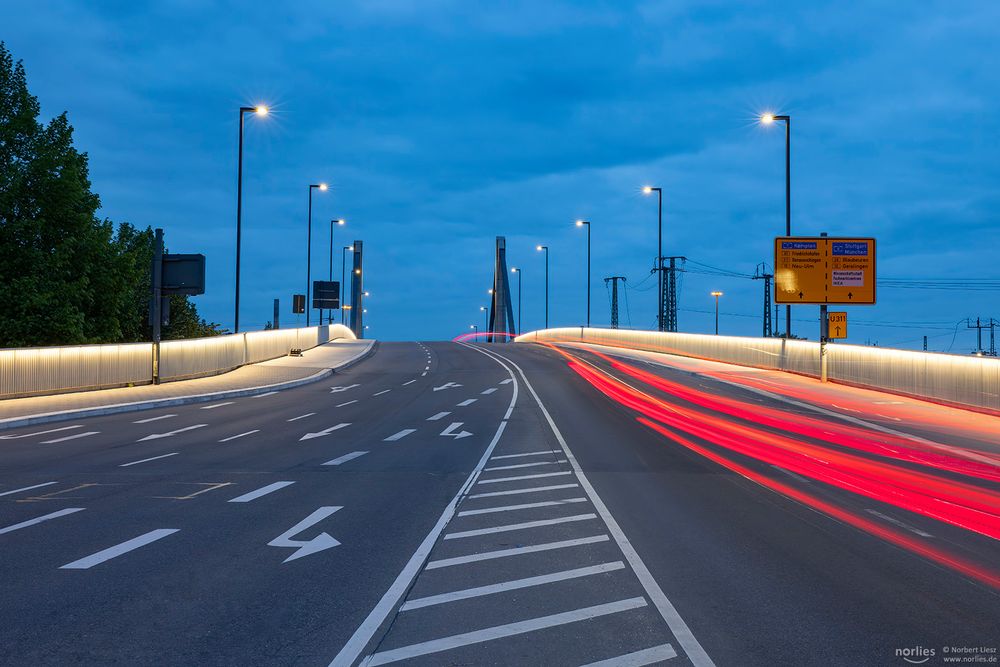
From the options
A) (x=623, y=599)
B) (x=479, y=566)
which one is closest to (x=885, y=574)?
(x=623, y=599)

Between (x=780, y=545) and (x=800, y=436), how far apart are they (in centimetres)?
1030

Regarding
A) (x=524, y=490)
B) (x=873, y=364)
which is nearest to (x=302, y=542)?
(x=524, y=490)

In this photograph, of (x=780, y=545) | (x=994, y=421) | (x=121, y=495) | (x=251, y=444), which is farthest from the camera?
(x=994, y=421)

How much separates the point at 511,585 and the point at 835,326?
91.8ft

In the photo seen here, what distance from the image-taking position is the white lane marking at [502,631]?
5181 millimetres

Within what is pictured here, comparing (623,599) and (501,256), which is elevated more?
(501,256)

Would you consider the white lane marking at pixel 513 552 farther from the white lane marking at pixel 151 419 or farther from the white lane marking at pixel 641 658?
the white lane marking at pixel 151 419

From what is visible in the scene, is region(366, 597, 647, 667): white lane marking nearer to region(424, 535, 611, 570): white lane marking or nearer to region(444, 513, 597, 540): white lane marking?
region(424, 535, 611, 570): white lane marking

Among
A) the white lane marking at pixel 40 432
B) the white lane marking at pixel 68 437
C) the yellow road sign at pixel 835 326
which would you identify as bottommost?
the white lane marking at pixel 40 432

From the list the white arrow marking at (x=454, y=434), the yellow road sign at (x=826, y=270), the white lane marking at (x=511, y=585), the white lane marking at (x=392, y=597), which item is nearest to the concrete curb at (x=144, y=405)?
the white arrow marking at (x=454, y=434)

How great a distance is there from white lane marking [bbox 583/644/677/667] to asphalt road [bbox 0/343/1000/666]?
2 cm

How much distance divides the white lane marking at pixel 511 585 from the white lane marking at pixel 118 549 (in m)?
3.05

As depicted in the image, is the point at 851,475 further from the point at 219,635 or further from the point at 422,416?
the point at 422,416

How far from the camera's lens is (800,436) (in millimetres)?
18000
